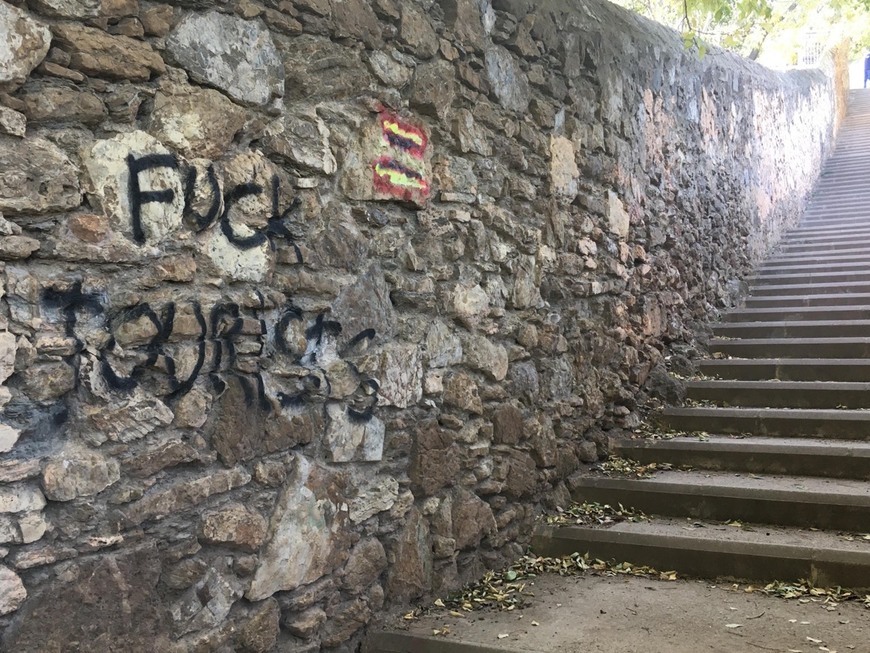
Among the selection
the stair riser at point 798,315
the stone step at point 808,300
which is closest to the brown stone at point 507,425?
the stair riser at point 798,315

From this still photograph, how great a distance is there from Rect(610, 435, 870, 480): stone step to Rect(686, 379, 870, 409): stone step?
0.43m

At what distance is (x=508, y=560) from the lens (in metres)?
3.26

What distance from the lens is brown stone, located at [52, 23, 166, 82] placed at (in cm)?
174

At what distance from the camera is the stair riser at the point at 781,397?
427 cm

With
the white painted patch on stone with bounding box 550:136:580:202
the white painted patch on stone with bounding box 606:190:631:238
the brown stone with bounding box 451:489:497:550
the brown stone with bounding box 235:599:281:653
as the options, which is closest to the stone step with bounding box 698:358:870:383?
the white painted patch on stone with bounding box 606:190:631:238

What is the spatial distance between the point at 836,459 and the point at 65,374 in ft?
10.9

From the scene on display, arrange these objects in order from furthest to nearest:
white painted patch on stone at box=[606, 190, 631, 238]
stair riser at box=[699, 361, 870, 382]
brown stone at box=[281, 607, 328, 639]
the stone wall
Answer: stair riser at box=[699, 361, 870, 382] → white painted patch on stone at box=[606, 190, 631, 238] → brown stone at box=[281, 607, 328, 639] → the stone wall

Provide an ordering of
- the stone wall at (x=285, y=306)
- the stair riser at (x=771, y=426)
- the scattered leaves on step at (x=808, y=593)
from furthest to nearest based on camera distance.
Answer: the stair riser at (x=771, y=426)
the scattered leaves on step at (x=808, y=593)
the stone wall at (x=285, y=306)

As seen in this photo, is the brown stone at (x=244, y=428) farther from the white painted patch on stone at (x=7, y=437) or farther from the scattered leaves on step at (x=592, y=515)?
the scattered leaves on step at (x=592, y=515)

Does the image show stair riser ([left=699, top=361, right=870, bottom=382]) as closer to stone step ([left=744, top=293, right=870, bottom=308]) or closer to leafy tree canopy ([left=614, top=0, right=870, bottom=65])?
stone step ([left=744, top=293, right=870, bottom=308])

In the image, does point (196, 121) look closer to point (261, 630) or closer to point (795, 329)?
point (261, 630)

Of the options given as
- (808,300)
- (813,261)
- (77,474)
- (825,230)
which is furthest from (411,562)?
(825,230)

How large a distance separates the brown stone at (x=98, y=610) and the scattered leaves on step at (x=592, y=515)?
2.02 meters

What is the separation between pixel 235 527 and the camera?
6.83 ft
